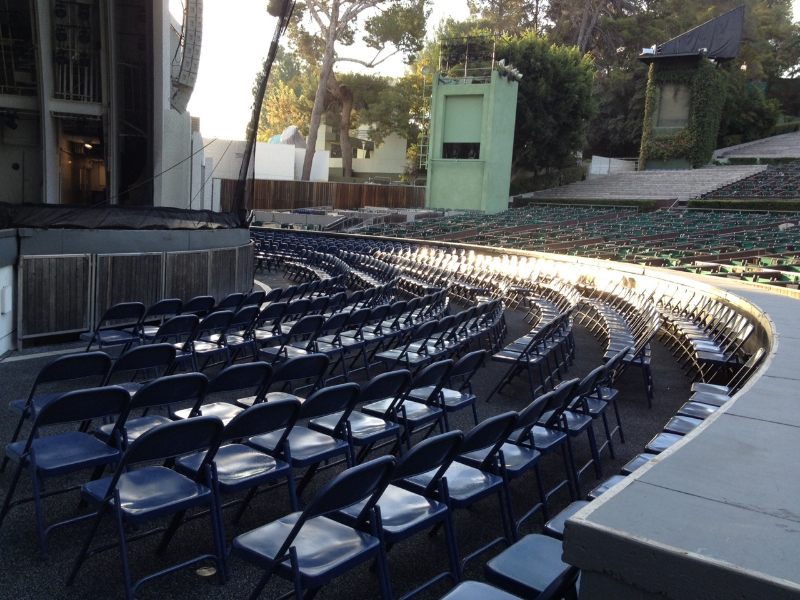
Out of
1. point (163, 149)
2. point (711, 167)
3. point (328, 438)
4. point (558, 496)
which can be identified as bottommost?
point (558, 496)

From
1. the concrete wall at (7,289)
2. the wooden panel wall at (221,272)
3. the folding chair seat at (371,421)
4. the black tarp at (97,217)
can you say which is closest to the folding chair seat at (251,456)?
the folding chair seat at (371,421)

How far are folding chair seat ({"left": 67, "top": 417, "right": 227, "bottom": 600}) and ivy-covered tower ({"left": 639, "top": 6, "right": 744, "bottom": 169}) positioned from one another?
147 ft

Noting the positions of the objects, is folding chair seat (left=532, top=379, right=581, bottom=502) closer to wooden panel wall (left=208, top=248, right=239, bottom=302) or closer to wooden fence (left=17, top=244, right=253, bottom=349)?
wooden fence (left=17, top=244, right=253, bottom=349)

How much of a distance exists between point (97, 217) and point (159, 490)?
6649 millimetres

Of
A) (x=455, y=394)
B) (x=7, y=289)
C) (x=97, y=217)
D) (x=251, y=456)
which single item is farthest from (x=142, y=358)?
(x=97, y=217)

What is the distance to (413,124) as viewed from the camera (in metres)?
47.2

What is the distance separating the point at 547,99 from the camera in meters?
37.8

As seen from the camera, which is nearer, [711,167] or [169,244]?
[169,244]

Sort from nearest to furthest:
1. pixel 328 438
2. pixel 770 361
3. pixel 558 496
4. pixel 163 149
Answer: pixel 328 438, pixel 558 496, pixel 770 361, pixel 163 149

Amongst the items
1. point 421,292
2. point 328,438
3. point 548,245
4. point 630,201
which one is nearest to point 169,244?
point 421,292

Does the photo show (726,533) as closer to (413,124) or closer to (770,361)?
(770,361)

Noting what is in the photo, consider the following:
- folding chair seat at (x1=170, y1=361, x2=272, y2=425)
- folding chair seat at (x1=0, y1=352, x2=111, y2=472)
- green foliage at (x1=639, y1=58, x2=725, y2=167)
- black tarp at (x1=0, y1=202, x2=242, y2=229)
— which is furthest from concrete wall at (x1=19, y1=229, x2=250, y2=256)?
green foliage at (x1=639, y1=58, x2=725, y2=167)

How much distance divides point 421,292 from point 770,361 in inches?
306

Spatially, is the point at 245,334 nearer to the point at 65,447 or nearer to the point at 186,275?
the point at 186,275
